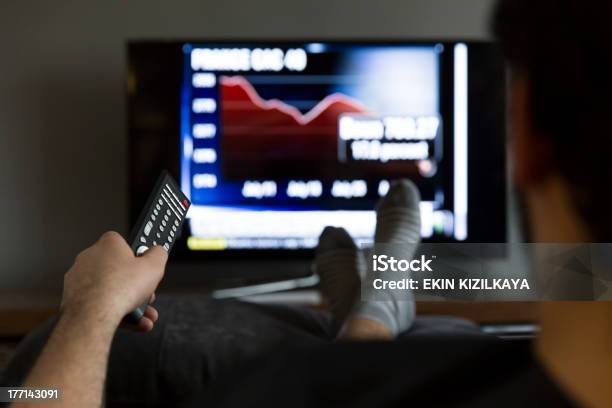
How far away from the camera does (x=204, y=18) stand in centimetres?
243

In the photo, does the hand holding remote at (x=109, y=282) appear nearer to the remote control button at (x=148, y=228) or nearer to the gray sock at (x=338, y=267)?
the remote control button at (x=148, y=228)

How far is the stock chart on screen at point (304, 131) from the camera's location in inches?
89.0

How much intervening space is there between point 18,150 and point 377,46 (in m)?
1.03

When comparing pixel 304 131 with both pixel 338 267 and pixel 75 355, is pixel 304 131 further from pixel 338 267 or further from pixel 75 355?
pixel 75 355

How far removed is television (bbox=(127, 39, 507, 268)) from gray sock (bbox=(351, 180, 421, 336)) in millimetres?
290

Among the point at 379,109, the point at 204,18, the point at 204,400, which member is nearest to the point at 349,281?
the point at 379,109

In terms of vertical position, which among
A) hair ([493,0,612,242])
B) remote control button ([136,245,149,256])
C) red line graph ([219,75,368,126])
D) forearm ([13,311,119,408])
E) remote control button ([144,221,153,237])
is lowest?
forearm ([13,311,119,408])

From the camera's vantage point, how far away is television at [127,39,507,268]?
7.41 ft

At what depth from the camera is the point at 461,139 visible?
2.31m

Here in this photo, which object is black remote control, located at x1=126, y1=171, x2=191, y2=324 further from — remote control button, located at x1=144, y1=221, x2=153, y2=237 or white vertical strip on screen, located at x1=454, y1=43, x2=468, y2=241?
white vertical strip on screen, located at x1=454, y1=43, x2=468, y2=241

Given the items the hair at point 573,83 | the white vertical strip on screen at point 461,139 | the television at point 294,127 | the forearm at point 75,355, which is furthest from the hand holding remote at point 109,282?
the white vertical strip on screen at point 461,139

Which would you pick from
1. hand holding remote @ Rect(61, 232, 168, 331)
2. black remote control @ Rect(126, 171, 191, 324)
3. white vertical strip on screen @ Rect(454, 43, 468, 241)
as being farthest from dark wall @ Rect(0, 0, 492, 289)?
hand holding remote @ Rect(61, 232, 168, 331)

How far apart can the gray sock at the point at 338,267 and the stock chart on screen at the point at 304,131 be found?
1.00ft

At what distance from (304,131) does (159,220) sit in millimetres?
1534
